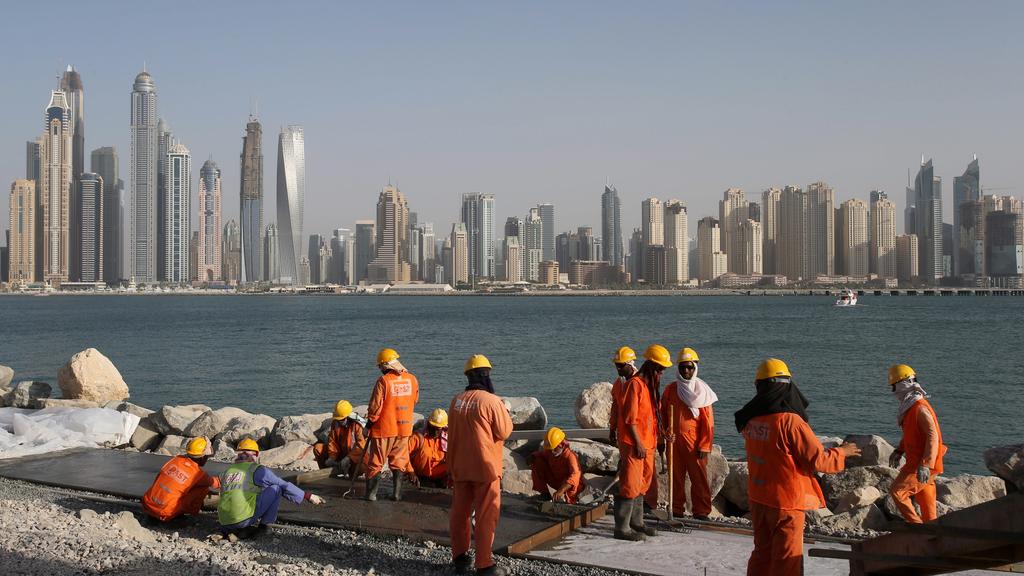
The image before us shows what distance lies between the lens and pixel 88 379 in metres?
18.9

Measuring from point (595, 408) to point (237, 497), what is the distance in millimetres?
7155

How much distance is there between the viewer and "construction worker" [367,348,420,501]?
8164mm

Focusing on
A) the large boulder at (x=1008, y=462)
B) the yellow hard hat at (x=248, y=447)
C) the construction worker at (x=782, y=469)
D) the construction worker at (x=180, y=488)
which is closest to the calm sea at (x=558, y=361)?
the large boulder at (x=1008, y=462)

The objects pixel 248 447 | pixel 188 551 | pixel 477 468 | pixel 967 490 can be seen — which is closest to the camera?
pixel 477 468

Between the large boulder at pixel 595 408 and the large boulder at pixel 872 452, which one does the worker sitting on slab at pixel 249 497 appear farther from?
the large boulder at pixel 872 452

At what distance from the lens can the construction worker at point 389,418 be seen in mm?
8164

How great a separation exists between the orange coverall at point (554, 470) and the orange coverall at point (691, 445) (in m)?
1.07

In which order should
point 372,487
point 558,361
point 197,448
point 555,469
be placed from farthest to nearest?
point 558,361
point 555,469
point 372,487
point 197,448

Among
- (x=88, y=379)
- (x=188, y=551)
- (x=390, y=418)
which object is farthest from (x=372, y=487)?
(x=88, y=379)

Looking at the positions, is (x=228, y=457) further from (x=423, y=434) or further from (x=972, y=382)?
(x=972, y=382)

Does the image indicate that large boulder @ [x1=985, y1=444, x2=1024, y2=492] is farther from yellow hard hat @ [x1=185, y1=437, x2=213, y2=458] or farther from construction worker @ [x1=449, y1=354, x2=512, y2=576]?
yellow hard hat @ [x1=185, y1=437, x2=213, y2=458]

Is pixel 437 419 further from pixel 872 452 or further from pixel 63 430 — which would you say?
pixel 63 430

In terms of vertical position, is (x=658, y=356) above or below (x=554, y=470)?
above

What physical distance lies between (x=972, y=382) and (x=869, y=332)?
31.2m
